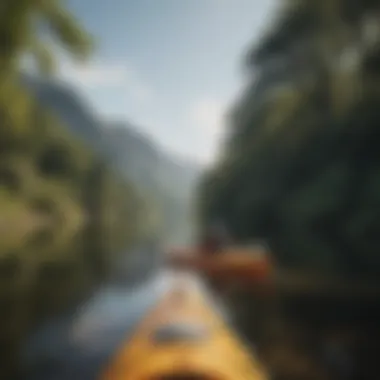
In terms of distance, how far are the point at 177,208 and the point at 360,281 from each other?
1343mm

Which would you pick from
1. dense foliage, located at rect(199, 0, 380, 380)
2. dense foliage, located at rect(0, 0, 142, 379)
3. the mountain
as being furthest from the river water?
dense foliage, located at rect(199, 0, 380, 380)

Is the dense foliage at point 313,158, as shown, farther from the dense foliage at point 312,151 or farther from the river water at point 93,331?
the river water at point 93,331

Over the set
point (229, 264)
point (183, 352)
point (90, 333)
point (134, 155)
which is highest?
point (134, 155)

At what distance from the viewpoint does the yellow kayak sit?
179cm

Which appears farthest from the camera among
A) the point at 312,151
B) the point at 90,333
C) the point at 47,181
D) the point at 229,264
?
the point at 312,151

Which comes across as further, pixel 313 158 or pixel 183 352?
pixel 313 158

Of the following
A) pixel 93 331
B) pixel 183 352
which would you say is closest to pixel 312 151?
pixel 93 331

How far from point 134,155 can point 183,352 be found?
4.42 feet

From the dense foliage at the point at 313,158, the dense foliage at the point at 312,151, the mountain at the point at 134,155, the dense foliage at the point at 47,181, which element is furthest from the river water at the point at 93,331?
the dense foliage at the point at 312,151

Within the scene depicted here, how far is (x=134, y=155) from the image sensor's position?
2.97 meters

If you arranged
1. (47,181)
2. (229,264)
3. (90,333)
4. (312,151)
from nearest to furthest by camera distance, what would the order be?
(90,333)
(229,264)
(47,181)
(312,151)

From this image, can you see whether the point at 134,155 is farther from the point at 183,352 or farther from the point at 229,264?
the point at 183,352

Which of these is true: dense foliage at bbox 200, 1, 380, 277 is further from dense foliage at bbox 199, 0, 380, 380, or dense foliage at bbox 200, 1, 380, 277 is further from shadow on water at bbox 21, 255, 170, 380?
shadow on water at bbox 21, 255, 170, 380

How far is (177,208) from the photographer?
3270 mm
